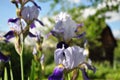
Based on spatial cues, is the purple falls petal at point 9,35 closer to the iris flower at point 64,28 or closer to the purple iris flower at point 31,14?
the purple iris flower at point 31,14

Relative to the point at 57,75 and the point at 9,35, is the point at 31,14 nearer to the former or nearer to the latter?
the point at 9,35

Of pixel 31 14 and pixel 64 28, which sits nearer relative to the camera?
pixel 64 28

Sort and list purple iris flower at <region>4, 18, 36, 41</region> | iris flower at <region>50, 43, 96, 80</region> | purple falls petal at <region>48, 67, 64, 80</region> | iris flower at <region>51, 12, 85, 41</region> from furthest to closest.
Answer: purple iris flower at <region>4, 18, 36, 41</region>, iris flower at <region>51, 12, 85, 41</region>, iris flower at <region>50, 43, 96, 80</region>, purple falls petal at <region>48, 67, 64, 80</region>

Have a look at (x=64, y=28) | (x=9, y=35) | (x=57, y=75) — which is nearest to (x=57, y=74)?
(x=57, y=75)

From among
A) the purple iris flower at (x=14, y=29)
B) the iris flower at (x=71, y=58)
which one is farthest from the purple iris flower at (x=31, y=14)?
the iris flower at (x=71, y=58)

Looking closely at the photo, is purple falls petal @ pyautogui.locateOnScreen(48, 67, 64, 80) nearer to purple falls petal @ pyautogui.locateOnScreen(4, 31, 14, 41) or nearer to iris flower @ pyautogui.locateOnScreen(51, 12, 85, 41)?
iris flower @ pyautogui.locateOnScreen(51, 12, 85, 41)

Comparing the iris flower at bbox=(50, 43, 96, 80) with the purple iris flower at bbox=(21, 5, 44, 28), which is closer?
the iris flower at bbox=(50, 43, 96, 80)

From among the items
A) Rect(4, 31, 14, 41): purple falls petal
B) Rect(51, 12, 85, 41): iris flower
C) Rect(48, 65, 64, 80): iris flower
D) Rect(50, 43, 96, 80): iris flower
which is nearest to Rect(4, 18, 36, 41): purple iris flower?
Rect(4, 31, 14, 41): purple falls petal

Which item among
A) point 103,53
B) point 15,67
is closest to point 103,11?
point 15,67

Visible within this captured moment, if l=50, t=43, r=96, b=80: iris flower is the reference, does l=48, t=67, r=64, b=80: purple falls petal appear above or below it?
below

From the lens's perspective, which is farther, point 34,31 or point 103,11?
point 103,11

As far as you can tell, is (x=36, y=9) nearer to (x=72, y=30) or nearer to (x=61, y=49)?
(x=72, y=30)
